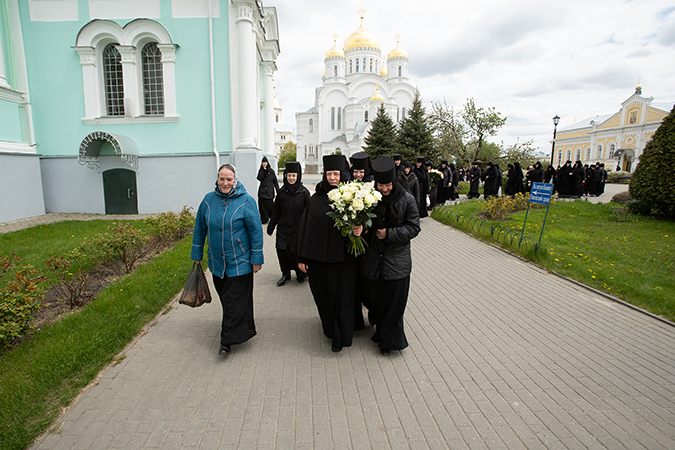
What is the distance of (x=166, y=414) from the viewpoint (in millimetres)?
2979

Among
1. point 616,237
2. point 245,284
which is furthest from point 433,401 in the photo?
point 616,237

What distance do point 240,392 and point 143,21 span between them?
14.2 meters

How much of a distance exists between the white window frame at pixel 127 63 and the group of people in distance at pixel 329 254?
1109cm

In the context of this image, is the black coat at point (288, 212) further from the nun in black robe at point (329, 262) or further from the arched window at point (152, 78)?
the arched window at point (152, 78)

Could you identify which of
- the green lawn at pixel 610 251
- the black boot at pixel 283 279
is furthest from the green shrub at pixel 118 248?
the green lawn at pixel 610 251

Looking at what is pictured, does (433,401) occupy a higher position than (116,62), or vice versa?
(116,62)

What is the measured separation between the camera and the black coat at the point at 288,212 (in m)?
5.85

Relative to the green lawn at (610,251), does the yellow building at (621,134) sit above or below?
above

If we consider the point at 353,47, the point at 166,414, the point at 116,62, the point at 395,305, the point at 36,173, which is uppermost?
the point at 353,47

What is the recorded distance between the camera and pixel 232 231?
12.3 feet

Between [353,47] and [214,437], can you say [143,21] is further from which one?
[353,47]

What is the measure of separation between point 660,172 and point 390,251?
1181 centimetres

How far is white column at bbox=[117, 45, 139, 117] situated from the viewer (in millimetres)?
12812

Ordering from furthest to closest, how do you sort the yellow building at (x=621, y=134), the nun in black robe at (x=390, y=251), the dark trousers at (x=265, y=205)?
the yellow building at (x=621, y=134)
the dark trousers at (x=265, y=205)
the nun in black robe at (x=390, y=251)
